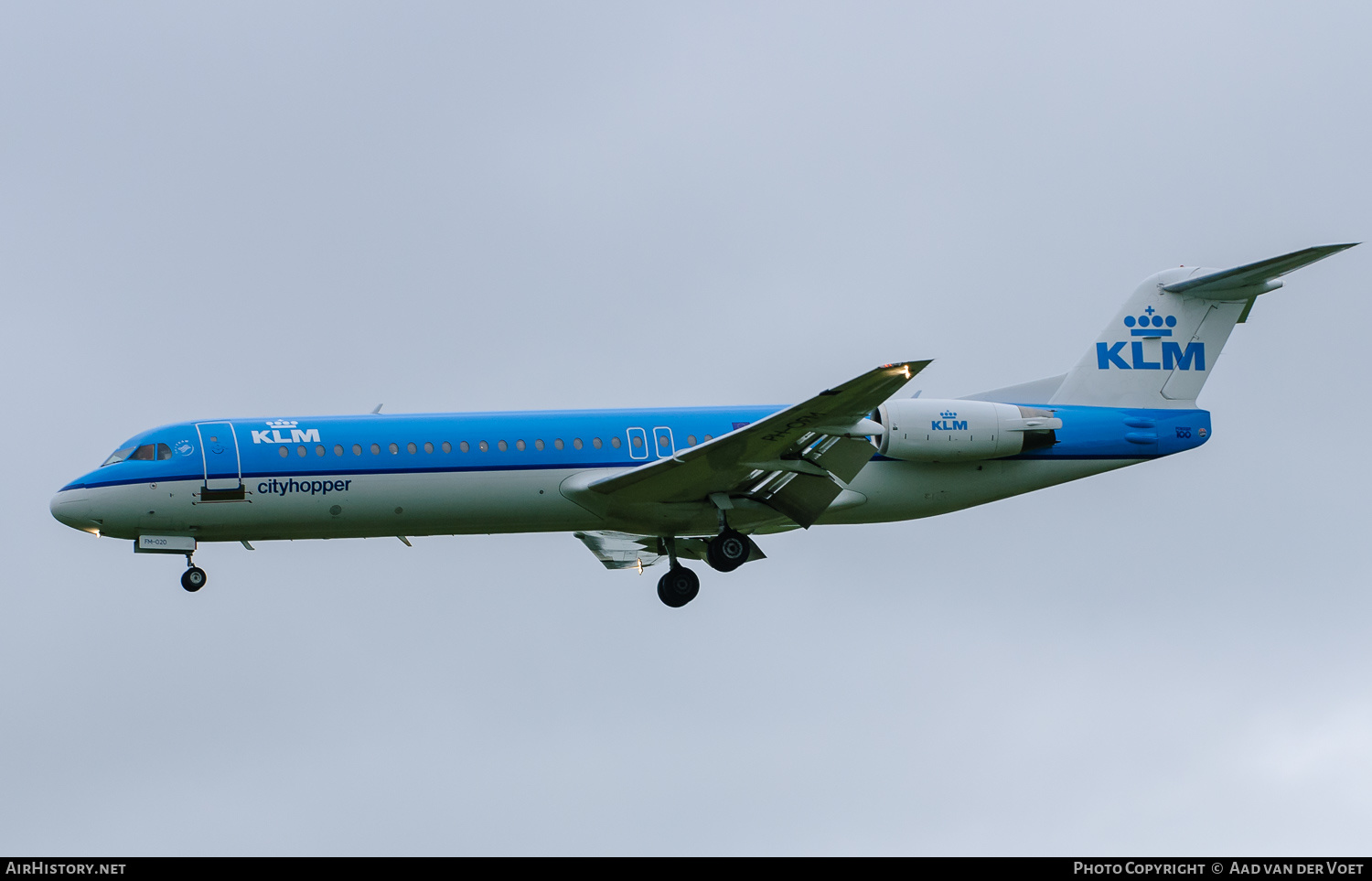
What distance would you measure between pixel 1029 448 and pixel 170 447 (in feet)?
46.6

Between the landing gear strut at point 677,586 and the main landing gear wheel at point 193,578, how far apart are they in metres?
7.71

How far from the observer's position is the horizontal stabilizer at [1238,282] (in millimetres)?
28906

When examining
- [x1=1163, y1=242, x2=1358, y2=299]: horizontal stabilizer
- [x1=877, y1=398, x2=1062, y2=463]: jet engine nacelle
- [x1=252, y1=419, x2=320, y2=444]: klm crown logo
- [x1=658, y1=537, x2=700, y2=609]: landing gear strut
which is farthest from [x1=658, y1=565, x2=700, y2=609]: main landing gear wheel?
[x1=1163, y1=242, x2=1358, y2=299]: horizontal stabilizer

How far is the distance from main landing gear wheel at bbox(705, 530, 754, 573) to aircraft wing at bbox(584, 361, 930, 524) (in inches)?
26.0

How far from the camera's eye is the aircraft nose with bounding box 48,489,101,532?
26.6 metres

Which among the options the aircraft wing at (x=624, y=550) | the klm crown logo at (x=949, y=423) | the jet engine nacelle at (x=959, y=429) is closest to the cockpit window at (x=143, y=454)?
the aircraft wing at (x=624, y=550)

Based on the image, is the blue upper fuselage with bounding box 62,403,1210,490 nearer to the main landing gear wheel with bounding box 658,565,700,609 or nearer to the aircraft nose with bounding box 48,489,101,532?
the aircraft nose with bounding box 48,489,101,532

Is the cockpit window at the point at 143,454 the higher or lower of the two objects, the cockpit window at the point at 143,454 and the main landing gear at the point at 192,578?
the higher

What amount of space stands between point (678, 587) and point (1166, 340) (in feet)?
32.9

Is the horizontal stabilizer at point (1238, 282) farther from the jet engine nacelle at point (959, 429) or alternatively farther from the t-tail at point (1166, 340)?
the jet engine nacelle at point (959, 429)

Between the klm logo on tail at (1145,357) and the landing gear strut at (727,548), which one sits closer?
the landing gear strut at (727,548)

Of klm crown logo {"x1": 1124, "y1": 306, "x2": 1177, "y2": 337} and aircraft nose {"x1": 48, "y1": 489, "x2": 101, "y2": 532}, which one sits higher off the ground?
klm crown logo {"x1": 1124, "y1": 306, "x2": 1177, "y2": 337}
